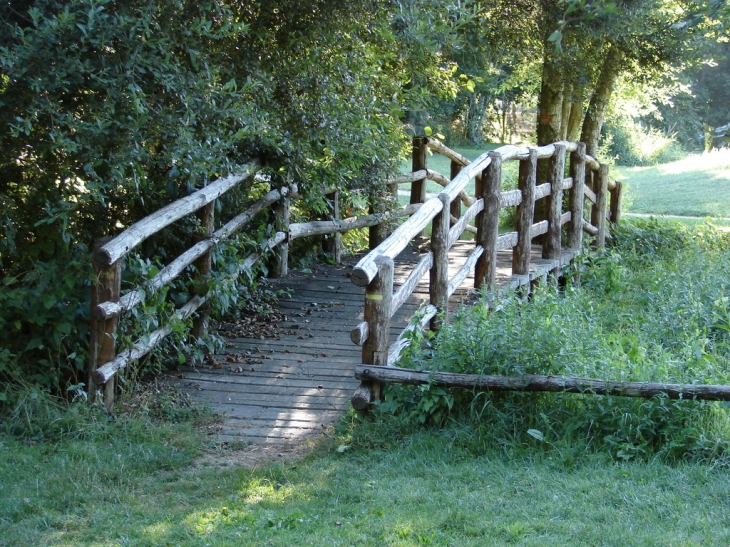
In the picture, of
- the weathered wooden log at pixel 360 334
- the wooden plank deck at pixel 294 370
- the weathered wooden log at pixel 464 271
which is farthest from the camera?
the weathered wooden log at pixel 464 271

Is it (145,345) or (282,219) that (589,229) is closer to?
(282,219)

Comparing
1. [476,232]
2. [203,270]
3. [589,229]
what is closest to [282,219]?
[203,270]

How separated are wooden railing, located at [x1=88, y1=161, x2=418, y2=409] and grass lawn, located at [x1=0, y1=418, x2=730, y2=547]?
72 centimetres

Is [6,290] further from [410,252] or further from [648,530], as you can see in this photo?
[410,252]

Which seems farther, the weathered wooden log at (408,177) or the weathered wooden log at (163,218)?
the weathered wooden log at (408,177)

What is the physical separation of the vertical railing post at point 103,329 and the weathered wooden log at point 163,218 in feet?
0.37

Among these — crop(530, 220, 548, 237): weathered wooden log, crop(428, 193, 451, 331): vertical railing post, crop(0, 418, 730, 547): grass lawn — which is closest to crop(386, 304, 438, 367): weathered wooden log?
crop(428, 193, 451, 331): vertical railing post

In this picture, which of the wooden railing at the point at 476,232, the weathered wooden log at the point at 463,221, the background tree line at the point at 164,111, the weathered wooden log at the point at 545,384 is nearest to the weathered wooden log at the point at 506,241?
the wooden railing at the point at 476,232

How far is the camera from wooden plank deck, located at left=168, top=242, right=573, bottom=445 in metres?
6.15

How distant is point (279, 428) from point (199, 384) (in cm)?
110

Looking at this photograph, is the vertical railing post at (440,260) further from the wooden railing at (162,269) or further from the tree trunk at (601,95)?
the tree trunk at (601,95)

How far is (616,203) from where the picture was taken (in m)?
14.6

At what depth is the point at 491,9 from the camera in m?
12.4

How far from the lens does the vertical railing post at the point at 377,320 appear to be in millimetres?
5816
